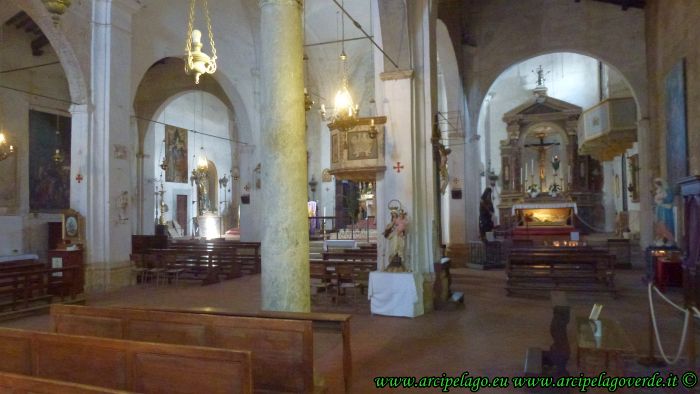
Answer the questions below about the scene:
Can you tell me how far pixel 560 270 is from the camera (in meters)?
9.60

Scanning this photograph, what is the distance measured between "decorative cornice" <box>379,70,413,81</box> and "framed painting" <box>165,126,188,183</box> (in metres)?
16.7

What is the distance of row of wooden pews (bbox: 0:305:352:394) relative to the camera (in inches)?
95.0

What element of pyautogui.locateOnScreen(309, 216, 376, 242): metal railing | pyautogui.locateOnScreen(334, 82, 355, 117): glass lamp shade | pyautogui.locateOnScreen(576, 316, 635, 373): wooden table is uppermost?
pyautogui.locateOnScreen(334, 82, 355, 117): glass lamp shade

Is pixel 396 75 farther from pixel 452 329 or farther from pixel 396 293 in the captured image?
pixel 452 329

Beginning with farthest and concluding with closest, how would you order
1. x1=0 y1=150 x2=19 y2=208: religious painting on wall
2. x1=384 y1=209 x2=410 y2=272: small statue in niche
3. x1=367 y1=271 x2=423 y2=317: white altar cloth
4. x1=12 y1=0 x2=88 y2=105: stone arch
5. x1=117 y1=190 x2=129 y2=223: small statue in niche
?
1. x1=0 y1=150 x2=19 y2=208: religious painting on wall
2. x1=117 y1=190 x2=129 y2=223: small statue in niche
3. x1=12 y1=0 x2=88 y2=105: stone arch
4. x1=384 y1=209 x2=410 y2=272: small statue in niche
5. x1=367 y1=271 x2=423 y2=317: white altar cloth

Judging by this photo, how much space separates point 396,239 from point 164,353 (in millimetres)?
5496

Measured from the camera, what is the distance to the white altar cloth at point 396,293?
24.0 feet

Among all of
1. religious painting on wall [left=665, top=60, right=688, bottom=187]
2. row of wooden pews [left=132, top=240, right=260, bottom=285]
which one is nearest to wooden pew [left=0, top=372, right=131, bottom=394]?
row of wooden pews [left=132, top=240, right=260, bottom=285]

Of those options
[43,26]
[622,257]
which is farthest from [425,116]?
[622,257]

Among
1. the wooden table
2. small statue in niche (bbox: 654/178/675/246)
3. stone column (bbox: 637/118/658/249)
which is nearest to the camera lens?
the wooden table

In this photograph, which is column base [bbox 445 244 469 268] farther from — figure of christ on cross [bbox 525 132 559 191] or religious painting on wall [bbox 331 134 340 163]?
figure of christ on cross [bbox 525 132 559 191]

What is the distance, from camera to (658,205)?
436 inches

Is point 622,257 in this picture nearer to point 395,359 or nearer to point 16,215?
point 395,359

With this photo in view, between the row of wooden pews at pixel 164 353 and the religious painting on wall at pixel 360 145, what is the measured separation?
4.59 m
